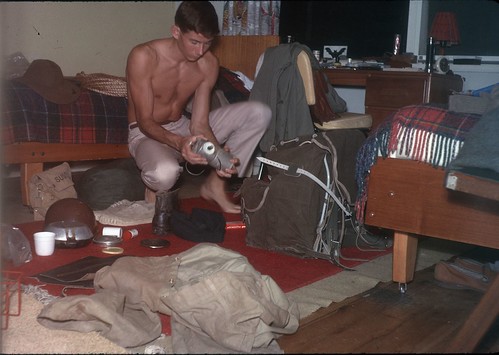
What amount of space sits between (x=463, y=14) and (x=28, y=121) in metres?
2.23

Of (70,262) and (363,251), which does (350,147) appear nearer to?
(363,251)

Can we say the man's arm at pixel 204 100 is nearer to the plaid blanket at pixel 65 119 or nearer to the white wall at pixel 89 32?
the white wall at pixel 89 32

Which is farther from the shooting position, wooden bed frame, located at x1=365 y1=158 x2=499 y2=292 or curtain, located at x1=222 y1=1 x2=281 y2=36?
curtain, located at x1=222 y1=1 x2=281 y2=36

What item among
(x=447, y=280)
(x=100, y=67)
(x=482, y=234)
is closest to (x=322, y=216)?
(x=447, y=280)

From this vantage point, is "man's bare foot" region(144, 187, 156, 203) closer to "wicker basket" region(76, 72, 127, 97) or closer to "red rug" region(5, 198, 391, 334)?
"red rug" region(5, 198, 391, 334)

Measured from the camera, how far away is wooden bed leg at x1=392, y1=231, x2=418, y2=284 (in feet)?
5.68

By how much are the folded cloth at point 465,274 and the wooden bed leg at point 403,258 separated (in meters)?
0.12

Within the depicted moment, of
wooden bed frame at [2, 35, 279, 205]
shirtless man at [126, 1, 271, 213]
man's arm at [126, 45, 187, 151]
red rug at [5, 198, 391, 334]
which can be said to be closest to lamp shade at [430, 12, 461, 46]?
wooden bed frame at [2, 35, 279, 205]

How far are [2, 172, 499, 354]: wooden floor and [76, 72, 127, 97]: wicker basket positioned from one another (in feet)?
4.50

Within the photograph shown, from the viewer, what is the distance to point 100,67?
3092mm

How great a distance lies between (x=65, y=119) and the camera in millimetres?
2693

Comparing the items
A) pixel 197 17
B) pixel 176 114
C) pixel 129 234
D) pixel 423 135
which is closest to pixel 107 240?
pixel 129 234

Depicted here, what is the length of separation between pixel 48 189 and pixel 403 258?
145 cm

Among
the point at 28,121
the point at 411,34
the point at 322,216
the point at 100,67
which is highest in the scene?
the point at 411,34
